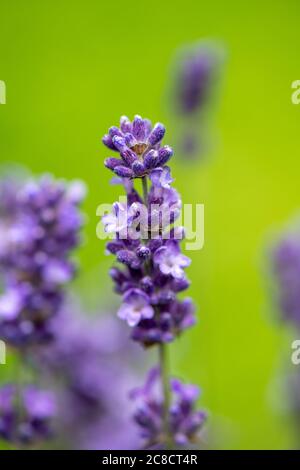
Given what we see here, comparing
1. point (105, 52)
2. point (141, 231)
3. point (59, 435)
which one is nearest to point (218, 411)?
point (59, 435)

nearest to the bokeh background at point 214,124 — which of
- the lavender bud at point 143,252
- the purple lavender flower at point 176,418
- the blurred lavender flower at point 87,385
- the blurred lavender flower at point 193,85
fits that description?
the blurred lavender flower at point 193,85

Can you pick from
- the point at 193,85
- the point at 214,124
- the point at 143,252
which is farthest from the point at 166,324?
the point at 214,124

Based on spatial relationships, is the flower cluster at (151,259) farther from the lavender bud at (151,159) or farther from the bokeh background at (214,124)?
the bokeh background at (214,124)

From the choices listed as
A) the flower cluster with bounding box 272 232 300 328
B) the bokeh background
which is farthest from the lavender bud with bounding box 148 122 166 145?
the bokeh background

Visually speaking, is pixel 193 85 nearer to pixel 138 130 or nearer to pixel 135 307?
pixel 138 130

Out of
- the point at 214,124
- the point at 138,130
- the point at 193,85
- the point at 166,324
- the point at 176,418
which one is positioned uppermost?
the point at 214,124

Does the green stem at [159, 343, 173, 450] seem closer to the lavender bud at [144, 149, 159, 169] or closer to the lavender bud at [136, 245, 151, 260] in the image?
the lavender bud at [136, 245, 151, 260]
